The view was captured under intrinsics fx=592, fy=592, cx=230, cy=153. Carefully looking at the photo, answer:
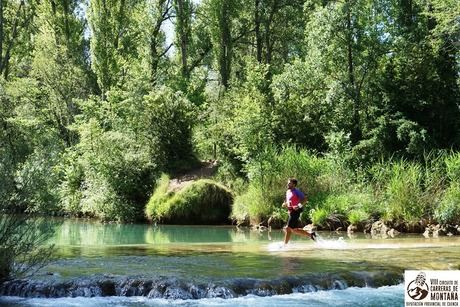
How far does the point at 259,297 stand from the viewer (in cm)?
959

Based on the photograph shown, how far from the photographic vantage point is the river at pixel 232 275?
954cm

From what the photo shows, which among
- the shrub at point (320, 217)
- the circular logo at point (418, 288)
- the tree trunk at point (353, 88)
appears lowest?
the circular logo at point (418, 288)

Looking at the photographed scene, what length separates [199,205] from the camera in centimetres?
2527

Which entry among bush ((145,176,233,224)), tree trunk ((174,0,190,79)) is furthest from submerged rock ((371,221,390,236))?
tree trunk ((174,0,190,79))

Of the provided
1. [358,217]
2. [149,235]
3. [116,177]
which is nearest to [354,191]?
[358,217]

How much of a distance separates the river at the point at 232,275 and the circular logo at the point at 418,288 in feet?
1.79

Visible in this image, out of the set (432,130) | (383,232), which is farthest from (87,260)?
(432,130)

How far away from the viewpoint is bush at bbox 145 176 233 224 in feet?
82.8

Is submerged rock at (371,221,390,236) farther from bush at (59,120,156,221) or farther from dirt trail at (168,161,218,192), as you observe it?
bush at (59,120,156,221)

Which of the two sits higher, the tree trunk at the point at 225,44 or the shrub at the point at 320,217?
the tree trunk at the point at 225,44

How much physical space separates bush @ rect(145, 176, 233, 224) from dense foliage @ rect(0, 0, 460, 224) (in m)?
0.88

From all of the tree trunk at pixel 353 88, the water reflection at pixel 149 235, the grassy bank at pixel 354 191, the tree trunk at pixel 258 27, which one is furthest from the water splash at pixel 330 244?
the tree trunk at pixel 258 27

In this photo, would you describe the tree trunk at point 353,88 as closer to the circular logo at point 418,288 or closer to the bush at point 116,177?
the bush at point 116,177

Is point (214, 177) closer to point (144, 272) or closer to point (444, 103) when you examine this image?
point (444, 103)
